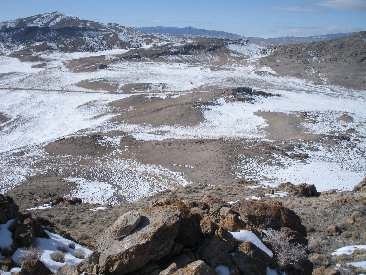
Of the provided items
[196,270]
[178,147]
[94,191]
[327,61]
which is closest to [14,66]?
[178,147]

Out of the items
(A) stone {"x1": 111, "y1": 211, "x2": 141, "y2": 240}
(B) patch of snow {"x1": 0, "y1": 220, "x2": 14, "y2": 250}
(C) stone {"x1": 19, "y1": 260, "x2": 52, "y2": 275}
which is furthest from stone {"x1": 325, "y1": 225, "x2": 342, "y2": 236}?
(B) patch of snow {"x1": 0, "y1": 220, "x2": 14, "y2": 250}

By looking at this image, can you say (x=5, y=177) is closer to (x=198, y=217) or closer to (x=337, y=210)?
(x=198, y=217)

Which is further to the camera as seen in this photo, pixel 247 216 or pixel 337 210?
pixel 337 210

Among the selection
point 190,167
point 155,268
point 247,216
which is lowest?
point 190,167

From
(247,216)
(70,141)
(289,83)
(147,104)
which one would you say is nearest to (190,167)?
(70,141)

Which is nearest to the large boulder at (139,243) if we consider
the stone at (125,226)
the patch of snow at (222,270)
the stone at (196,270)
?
the stone at (125,226)

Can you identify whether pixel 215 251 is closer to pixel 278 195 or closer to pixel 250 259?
pixel 250 259

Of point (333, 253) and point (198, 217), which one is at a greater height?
point (198, 217)

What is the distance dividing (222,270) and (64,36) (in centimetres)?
13832

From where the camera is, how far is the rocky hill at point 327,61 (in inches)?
2360

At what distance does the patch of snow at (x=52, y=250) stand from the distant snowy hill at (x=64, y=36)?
10357 cm

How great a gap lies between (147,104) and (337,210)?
34266 mm

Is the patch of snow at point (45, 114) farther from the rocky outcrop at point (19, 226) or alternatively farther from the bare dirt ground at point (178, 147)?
the rocky outcrop at point (19, 226)

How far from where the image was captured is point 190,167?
22.6m
